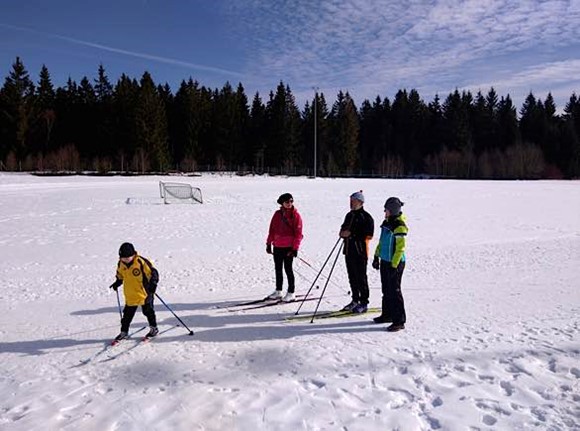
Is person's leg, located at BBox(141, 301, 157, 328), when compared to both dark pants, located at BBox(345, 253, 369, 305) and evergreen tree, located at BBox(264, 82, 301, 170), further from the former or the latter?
evergreen tree, located at BBox(264, 82, 301, 170)

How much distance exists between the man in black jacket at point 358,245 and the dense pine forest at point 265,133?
1880 inches

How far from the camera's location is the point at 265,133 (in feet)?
242

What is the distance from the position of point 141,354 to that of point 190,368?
811 millimetres

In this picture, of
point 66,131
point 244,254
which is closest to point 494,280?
point 244,254

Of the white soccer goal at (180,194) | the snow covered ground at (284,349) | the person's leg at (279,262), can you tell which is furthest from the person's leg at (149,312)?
the white soccer goal at (180,194)

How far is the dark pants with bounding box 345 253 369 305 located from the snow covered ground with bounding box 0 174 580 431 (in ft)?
1.43

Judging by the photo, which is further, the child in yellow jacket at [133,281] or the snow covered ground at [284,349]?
the child in yellow jacket at [133,281]

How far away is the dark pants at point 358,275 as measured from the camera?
699 cm

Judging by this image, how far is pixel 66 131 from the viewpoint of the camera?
6550 centimetres

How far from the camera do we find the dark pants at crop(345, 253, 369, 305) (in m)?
6.99

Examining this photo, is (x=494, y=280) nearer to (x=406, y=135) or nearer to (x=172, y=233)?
(x=172, y=233)

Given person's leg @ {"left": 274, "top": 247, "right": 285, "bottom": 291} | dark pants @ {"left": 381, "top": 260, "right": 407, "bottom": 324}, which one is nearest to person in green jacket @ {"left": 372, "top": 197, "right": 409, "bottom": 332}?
dark pants @ {"left": 381, "top": 260, "right": 407, "bottom": 324}

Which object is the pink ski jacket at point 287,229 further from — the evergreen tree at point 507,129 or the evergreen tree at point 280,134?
the evergreen tree at point 507,129

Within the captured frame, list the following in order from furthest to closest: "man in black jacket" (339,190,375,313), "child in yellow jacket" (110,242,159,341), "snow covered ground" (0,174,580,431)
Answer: "man in black jacket" (339,190,375,313) < "child in yellow jacket" (110,242,159,341) < "snow covered ground" (0,174,580,431)
